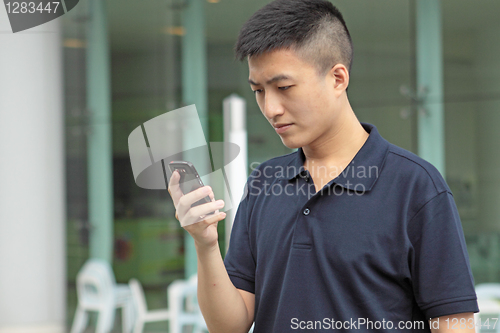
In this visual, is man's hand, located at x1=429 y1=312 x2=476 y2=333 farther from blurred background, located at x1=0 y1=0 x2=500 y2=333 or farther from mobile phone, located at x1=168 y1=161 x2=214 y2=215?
blurred background, located at x1=0 y1=0 x2=500 y2=333

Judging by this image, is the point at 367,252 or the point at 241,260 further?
the point at 241,260

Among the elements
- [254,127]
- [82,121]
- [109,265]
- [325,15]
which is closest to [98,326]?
[109,265]

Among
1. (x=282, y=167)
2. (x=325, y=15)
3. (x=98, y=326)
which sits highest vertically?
(x=325, y=15)

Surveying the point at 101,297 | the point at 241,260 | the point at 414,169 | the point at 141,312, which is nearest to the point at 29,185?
the point at 101,297

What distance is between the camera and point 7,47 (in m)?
4.24

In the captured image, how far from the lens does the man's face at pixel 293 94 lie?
1156mm

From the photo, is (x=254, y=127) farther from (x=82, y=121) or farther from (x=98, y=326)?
(x=98, y=326)

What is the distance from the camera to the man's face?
1.16m

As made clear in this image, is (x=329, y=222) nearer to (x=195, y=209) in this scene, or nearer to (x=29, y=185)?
(x=195, y=209)

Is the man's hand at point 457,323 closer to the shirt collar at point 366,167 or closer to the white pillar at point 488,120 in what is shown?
the shirt collar at point 366,167

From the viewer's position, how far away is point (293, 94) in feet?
3.80

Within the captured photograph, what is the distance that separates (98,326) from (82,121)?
6.29 ft

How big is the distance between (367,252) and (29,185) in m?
3.80

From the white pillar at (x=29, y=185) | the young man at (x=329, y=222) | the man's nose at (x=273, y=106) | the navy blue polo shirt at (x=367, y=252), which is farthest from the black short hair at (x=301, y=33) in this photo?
the white pillar at (x=29, y=185)
